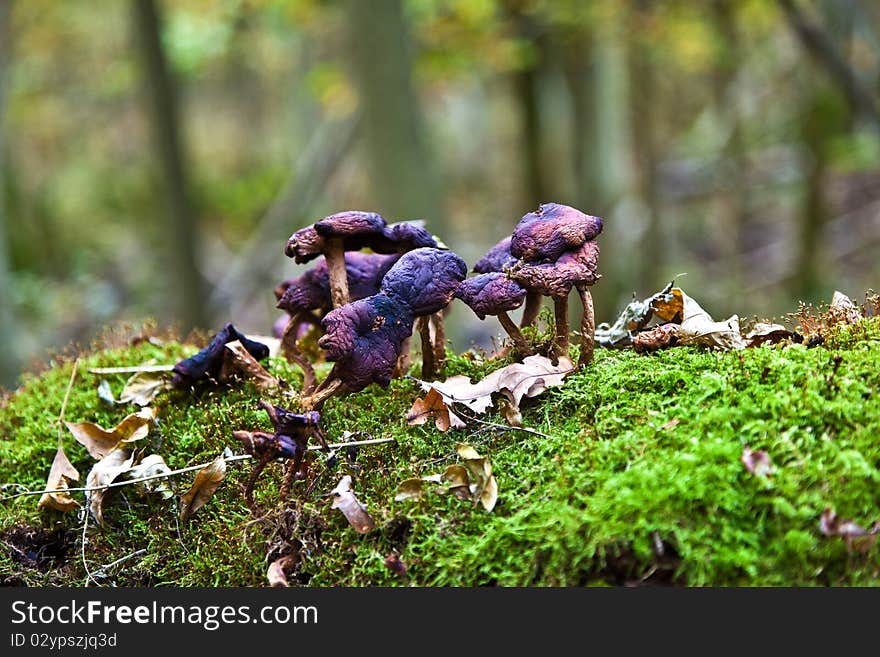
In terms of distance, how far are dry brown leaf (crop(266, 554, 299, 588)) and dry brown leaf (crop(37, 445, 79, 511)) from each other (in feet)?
2.38

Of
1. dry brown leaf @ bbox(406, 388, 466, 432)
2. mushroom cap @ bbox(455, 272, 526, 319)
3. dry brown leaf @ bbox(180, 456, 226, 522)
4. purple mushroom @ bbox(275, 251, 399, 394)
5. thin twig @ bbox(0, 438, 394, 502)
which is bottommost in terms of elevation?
dry brown leaf @ bbox(180, 456, 226, 522)

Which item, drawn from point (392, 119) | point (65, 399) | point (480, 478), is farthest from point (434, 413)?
point (392, 119)

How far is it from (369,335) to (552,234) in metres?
0.62

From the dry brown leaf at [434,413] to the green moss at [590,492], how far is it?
27 millimetres

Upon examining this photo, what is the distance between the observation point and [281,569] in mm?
1946

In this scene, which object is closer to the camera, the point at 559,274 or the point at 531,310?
the point at 559,274

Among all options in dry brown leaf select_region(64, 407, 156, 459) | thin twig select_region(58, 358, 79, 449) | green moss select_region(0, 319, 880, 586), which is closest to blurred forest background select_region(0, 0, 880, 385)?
green moss select_region(0, 319, 880, 586)

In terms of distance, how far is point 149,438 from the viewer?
2.47 m

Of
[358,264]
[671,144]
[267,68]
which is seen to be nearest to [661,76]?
[671,144]

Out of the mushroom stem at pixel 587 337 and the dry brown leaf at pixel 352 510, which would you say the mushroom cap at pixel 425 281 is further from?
the dry brown leaf at pixel 352 510

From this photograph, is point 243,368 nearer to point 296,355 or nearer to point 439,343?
point 296,355

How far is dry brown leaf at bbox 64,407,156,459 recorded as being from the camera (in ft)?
8.09

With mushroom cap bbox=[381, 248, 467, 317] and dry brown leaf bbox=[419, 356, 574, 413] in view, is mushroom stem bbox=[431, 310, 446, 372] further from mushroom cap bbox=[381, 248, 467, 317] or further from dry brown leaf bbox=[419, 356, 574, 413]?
mushroom cap bbox=[381, 248, 467, 317]

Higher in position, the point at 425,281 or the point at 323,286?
the point at 323,286
